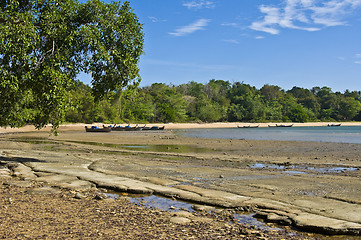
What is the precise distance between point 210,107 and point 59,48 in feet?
384

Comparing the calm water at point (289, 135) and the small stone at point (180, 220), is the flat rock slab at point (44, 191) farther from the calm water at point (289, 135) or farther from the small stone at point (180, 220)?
the calm water at point (289, 135)

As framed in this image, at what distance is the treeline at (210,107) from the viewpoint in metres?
96.3

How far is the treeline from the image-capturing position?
96.3 meters

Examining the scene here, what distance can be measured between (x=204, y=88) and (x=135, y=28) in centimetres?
14948

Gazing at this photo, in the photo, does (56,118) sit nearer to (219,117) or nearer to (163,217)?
(163,217)

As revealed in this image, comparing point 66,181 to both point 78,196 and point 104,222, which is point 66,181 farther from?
point 104,222

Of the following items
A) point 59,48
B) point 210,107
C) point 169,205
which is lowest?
point 169,205

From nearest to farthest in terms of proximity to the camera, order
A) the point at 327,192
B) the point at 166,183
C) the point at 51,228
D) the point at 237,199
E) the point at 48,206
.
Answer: the point at 51,228
the point at 48,206
the point at 237,199
the point at 327,192
the point at 166,183

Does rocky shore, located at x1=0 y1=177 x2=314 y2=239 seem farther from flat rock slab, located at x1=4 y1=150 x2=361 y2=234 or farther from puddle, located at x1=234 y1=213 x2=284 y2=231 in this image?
flat rock slab, located at x1=4 y1=150 x2=361 y2=234

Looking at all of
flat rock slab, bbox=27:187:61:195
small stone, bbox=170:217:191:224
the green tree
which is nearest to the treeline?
the green tree

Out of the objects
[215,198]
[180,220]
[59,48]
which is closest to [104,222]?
[180,220]

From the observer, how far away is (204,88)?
16288cm

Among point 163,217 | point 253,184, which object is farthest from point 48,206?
point 253,184

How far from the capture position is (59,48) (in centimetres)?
1302
